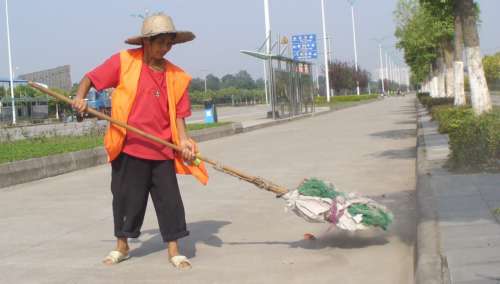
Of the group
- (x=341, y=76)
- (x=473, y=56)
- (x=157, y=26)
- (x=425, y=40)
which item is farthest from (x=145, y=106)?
(x=341, y=76)

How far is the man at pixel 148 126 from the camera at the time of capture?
549cm

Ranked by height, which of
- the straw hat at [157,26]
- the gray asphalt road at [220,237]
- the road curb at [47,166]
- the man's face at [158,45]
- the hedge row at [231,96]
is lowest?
the gray asphalt road at [220,237]

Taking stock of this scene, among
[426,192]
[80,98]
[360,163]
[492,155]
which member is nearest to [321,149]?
[360,163]

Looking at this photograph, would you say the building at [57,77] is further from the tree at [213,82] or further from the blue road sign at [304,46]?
the tree at [213,82]

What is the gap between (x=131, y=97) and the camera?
5.50 meters

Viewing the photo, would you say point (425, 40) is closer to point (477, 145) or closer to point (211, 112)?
point (211, 112)

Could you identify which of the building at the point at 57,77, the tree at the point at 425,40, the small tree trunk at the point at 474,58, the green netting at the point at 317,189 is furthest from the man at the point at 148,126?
the building at the point at 57,77

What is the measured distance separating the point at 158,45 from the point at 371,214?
6.88ft

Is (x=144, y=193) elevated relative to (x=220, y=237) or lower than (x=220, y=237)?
elevated

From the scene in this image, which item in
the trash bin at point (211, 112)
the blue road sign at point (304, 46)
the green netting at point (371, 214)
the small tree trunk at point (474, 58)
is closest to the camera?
the green netting at point (371, 214)

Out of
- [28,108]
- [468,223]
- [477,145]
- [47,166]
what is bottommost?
[468,223]

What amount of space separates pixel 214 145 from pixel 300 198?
13.4m

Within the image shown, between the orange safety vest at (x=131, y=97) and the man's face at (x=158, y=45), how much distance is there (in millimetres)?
123

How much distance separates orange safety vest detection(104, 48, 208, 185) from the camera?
549cm
